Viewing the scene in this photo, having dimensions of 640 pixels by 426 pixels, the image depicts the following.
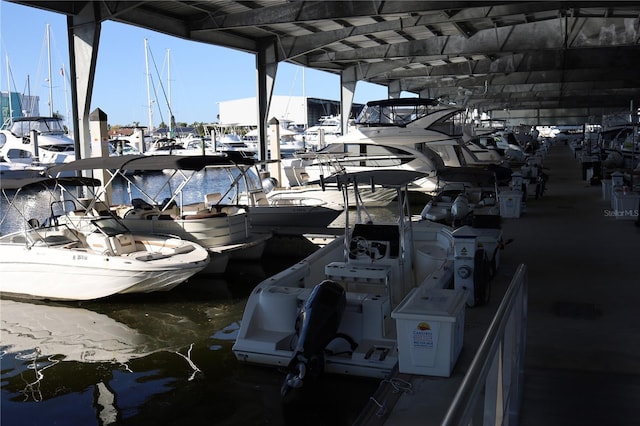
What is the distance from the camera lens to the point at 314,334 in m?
5.72

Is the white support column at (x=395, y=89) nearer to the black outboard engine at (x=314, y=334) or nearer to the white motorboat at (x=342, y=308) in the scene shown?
the white motorboat at (x=342, y=308)

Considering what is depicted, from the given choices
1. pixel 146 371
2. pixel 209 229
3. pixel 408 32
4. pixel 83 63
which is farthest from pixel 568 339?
pixel 408 32

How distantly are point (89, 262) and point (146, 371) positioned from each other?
10.1 ft

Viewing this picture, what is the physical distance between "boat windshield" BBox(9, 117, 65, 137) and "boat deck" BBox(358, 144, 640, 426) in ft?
99.7

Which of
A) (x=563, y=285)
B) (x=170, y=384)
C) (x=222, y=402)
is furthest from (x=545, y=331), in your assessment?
(x=170, y=384)

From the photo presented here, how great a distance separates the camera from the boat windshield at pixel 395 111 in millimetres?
21297

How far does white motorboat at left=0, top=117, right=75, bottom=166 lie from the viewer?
32.4 meters

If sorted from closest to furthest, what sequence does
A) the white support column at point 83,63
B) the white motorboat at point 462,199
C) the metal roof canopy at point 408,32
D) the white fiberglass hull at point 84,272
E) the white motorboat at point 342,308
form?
1. the white motorboat at point 342,308
2. the white fiberglass hull at point 84,272
3. the white motorboat at point 462,199
4. the white support column at point 83,63
5. the metal roof canopy at point 408,32

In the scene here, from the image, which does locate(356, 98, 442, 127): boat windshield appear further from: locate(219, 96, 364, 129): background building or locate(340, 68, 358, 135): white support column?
locate(219, 96, 364, 129): background building

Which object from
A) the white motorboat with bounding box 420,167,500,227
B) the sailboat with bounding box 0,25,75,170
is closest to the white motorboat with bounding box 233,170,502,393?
the white motorboat with bounding box 420,167,500,227

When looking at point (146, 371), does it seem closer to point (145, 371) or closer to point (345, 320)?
point (145, 371)

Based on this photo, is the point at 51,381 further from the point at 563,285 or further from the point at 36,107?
the point at 36,107

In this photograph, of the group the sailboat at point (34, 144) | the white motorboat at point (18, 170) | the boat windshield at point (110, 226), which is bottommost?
the boat windshield at point (110, 226)

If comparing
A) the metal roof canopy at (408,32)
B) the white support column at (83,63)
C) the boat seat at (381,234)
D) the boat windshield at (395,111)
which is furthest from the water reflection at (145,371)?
the boat windshield at (395,111)
